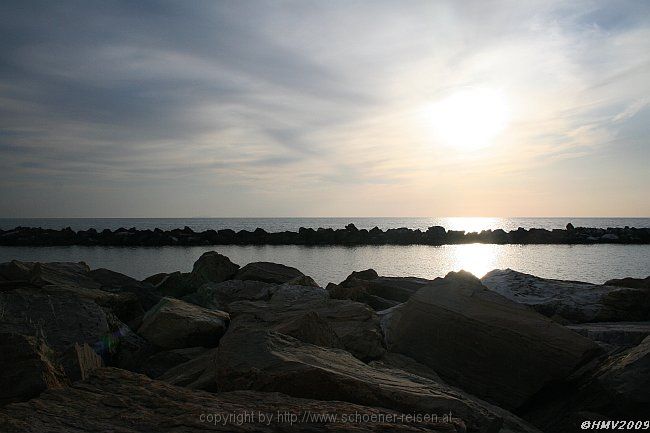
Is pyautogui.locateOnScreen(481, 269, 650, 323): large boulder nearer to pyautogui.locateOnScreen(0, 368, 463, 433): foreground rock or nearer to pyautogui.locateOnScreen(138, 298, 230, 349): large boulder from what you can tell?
pyautogui.locateOnScreen(138, 298, 230, 349): large boulder

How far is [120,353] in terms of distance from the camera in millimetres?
5227

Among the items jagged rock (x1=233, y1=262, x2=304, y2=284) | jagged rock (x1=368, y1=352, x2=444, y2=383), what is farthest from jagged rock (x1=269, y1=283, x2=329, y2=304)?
jagged rock (x1=233, y1=262, x2=304, y2=284)

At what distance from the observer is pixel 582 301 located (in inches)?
258

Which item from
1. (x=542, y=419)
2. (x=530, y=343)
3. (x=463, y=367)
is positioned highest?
(x=530, y=343)

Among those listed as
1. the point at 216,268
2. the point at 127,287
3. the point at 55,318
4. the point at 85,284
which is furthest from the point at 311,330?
the point at 216,268

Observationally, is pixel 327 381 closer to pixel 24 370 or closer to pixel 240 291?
pixel 24 370

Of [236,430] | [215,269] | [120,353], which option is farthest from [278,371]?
[215,269]

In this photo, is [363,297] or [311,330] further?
[363,297]

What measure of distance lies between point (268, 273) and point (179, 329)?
19.1 feet

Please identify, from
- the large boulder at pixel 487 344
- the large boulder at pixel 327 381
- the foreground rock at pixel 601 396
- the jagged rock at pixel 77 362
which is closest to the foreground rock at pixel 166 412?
the large boulder at pixel 327 381

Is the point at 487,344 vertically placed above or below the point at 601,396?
above

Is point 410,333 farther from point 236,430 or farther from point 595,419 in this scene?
point 236,430

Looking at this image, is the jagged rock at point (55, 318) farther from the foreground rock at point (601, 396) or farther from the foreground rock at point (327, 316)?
the foreground rock at point (601, 396)

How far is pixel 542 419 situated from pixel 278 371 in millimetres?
2475
